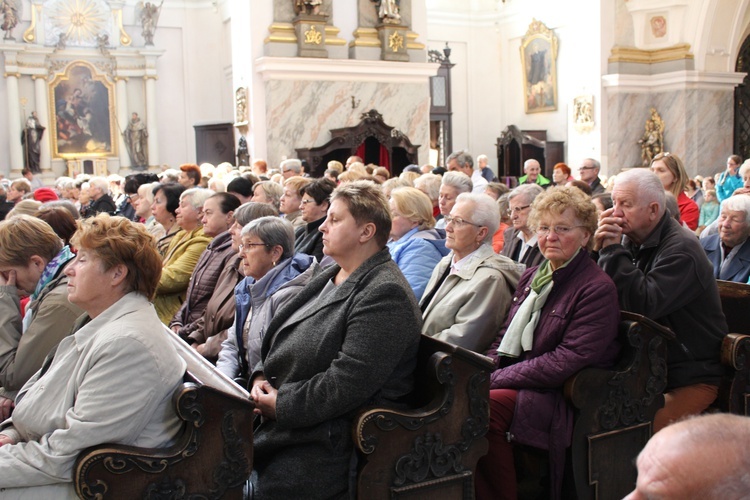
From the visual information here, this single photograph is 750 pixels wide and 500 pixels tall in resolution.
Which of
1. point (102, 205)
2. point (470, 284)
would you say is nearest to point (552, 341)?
point (470, 284)

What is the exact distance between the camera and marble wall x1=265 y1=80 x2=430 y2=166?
48.5 feet

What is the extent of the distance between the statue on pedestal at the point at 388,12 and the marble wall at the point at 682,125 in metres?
5.77

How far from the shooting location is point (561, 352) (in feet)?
10.6

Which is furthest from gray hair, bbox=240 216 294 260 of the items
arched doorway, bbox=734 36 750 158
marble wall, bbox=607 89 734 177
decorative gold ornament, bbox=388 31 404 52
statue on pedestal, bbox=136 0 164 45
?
statue on pedestal, bbox=136 0 164 45

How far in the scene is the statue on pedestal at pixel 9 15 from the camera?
62.9 feet

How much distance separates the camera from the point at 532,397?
10.8 feet

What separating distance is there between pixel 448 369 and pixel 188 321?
8.27ft

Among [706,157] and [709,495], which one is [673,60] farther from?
[709,495]

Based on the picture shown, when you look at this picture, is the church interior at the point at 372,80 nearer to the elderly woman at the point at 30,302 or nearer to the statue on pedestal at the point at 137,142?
the statue on pedestal at the point at 137,142

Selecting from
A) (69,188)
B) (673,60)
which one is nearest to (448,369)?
(69,188)

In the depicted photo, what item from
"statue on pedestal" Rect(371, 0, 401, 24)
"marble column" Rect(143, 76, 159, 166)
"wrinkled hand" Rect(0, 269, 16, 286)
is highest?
"statue on pedestal" Rect(371, 0, 401, 24)

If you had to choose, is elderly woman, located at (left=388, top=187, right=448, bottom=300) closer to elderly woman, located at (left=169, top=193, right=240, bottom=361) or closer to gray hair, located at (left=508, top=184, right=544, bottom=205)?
gray hair, located at (left=508, top=184, right=544, bottom=205)

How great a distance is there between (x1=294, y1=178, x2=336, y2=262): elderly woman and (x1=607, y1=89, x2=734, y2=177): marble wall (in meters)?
14.1

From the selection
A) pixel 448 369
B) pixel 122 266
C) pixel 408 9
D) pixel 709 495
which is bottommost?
pixel 448 369
